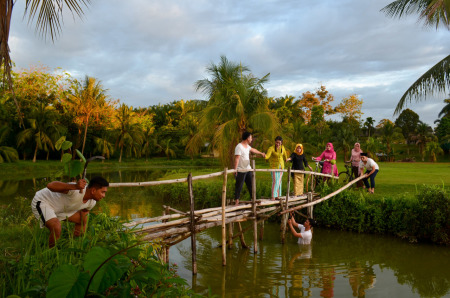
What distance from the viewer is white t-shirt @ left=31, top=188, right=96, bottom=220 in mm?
4168

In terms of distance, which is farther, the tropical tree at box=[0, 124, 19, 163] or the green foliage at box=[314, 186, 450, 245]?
the tropical tree at box=[0, 124, 19, 163]

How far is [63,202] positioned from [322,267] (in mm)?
5638

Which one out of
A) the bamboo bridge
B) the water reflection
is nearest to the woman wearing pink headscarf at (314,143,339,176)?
the bamboo bridge

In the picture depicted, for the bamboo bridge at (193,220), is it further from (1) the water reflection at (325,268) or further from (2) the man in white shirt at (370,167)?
(2) the man in white shirt at (370,167)

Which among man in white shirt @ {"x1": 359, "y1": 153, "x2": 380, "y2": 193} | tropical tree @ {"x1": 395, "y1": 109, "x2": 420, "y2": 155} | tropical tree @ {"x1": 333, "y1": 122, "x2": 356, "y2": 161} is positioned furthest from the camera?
tropical tree @ {"x1": 395, "y1": 109, "x2": 420, "y2": 155}

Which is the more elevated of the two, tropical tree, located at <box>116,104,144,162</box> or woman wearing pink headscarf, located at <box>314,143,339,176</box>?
tropical tree, located at <box>116,104,144,162</box>

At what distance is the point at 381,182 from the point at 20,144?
27.9 metres

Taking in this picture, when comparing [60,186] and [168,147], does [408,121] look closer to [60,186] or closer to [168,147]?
[168,147]

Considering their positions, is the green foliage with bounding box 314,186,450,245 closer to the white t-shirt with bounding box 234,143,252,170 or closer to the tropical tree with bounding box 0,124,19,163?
the white t-shirt with bounding box 234,143,252,170

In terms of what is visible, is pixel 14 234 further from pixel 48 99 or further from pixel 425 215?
pixel 48 99

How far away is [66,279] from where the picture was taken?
214 centimetres

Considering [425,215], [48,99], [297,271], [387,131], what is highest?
[48,99]

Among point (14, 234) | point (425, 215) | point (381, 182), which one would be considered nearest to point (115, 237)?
point (14, 234)

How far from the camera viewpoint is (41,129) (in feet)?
99.7
